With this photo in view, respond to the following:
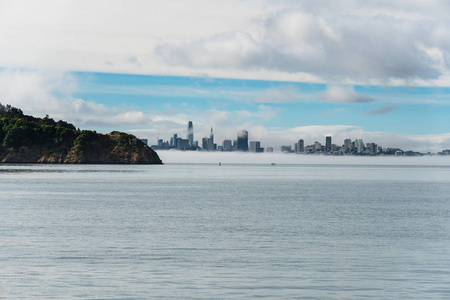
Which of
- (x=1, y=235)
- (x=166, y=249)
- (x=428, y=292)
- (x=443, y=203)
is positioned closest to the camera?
(x=428, y=292)

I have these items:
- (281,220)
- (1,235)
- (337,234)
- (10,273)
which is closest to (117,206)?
(281,220)

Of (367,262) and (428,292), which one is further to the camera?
(367,262)

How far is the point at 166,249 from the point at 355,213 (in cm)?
3590

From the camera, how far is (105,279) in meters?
30.3

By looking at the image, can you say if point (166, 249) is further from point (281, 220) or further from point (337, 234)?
point (281, 220)

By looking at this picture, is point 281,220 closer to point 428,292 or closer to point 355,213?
point 355,213

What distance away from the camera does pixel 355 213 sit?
7062cm

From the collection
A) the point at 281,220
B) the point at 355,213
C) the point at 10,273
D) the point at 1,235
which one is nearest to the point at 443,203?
the point at 355,213

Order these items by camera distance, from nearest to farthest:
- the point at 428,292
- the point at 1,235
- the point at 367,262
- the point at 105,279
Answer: the point at 428,292 → the point at 105,279 → the point at 367,262 → the point at 1,235

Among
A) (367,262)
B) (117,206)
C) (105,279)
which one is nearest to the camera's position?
(105,279)

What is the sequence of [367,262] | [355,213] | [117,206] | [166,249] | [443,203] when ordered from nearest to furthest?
1. [367,262]
2. [166,249]
3. [355,213]
4. [117,206]
5. [443,203]

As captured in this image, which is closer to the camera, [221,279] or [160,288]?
[160,288]

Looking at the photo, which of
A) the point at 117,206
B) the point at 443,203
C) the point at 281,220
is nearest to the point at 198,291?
the point at 281,220

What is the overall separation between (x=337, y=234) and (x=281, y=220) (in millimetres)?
12286
